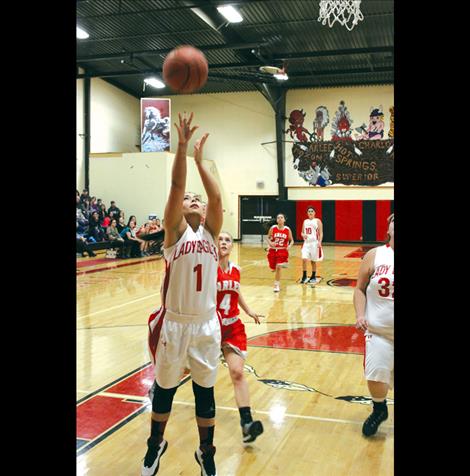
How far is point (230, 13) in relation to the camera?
15062mm

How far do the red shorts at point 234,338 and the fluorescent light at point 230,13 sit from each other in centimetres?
1234

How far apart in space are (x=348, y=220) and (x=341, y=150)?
300 cm

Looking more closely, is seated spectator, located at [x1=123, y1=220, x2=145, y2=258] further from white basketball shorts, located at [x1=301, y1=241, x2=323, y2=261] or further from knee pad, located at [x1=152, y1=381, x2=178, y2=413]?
knee pad, located at [x1=152, y1=381, x2=178, y2=413]

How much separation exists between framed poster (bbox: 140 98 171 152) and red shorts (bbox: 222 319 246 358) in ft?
60.3

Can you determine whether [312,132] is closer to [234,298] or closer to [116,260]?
[116,260]

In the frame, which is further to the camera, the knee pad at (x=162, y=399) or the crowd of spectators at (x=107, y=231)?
the crowd of spectators at (x=107, y=231)

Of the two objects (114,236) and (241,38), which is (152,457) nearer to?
(114,236)

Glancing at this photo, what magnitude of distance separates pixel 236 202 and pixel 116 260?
10314 millimetres

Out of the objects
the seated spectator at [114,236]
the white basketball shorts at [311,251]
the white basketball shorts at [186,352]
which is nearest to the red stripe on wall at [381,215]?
the seated spectator at [114,236]

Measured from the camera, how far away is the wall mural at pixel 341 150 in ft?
77.4

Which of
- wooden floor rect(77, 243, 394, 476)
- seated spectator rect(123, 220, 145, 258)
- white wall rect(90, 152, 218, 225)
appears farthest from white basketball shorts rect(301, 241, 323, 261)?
white wall rect(90, 152, 218, 225)

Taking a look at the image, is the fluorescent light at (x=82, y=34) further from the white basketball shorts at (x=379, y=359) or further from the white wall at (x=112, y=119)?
the white basketball shorts at (x=379, y=359)
